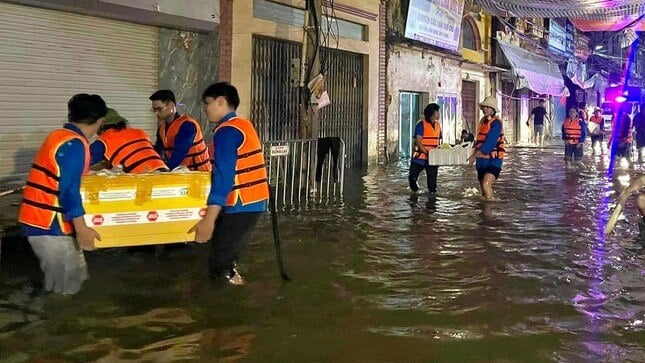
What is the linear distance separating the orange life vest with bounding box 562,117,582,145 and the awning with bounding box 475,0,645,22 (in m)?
2.85

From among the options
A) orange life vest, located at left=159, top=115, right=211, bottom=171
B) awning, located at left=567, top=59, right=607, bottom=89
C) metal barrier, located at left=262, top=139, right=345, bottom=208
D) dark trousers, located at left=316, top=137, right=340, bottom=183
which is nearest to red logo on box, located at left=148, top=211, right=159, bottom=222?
orange life vest, located at left=159, top=115, right=211, bottom=171

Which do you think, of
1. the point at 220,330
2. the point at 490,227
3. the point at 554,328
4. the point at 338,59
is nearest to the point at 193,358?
the point at 220,330

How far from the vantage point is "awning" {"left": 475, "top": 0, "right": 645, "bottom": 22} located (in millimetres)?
17203

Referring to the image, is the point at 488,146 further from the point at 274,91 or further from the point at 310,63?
the point at 274,91

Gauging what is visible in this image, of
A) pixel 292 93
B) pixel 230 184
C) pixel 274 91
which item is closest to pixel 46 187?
pixel 230 184

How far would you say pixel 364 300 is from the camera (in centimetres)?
566

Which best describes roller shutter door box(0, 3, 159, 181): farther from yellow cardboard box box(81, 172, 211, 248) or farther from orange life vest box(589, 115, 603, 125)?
orange life vest box(589, 115, 603, 125)

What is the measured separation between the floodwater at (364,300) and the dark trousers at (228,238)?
0.87 feet

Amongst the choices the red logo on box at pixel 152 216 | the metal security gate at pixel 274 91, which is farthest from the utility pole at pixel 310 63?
the red logo on box at pixel 152 216

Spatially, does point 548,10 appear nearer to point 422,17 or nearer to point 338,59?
point 422,17

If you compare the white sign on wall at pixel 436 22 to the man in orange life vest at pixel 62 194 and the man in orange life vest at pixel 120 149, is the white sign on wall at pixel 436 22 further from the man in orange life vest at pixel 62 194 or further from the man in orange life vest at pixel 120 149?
the man in orange life vest at pixel 62 194

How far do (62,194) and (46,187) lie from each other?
0.14 metres

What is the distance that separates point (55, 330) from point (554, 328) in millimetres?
3440

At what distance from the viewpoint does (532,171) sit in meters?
17.1
